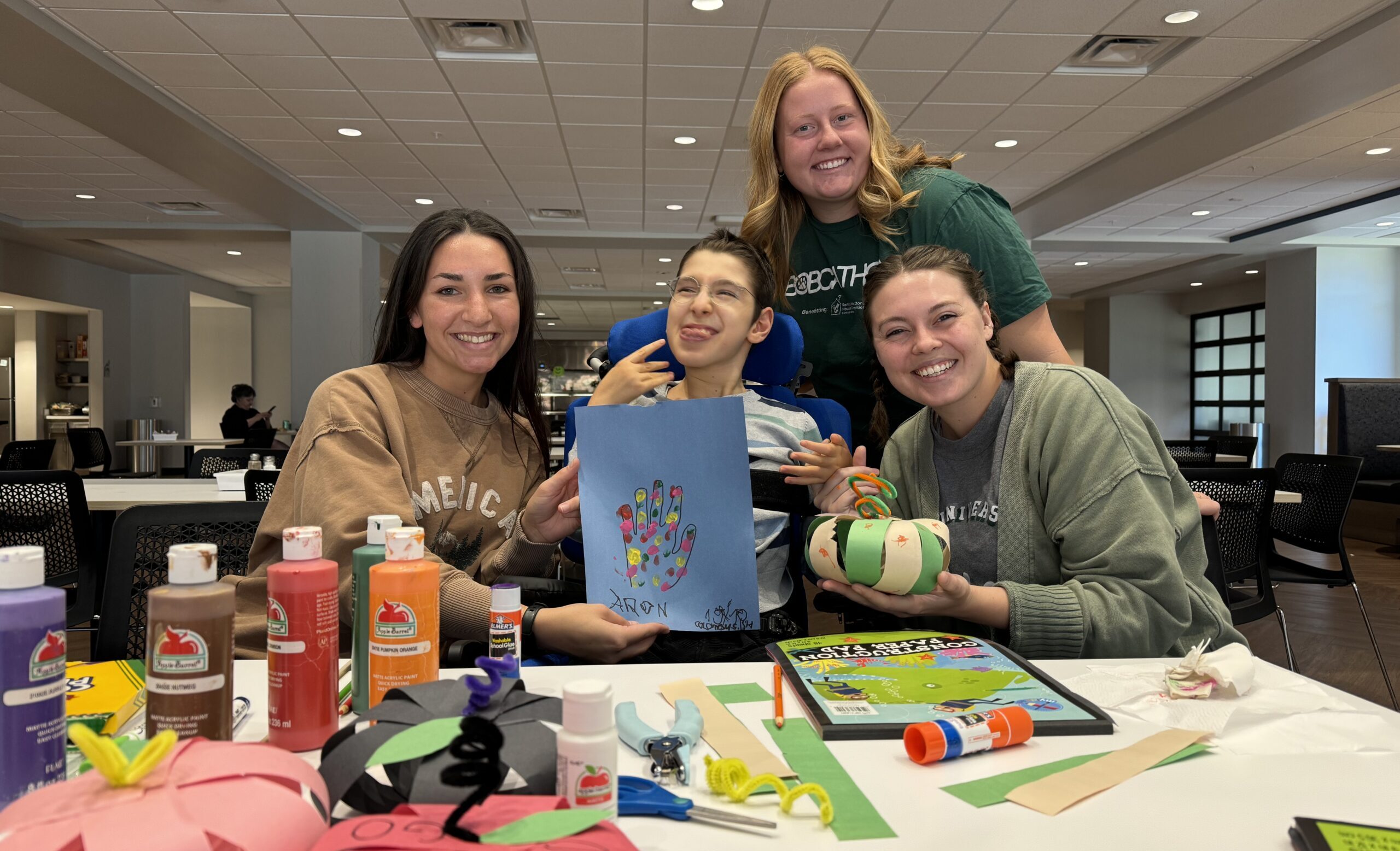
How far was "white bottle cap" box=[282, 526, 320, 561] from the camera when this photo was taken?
903 millimetres

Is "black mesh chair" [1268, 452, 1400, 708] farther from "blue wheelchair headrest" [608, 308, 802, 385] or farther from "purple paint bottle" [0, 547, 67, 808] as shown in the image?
"purple paint bottle" [0, 547, 67, 808]

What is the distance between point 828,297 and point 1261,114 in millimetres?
6058

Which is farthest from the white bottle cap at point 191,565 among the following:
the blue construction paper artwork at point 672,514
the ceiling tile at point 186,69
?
the ceiling tile at point 186,69

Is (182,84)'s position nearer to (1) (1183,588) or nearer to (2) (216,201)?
(2) (216,201)

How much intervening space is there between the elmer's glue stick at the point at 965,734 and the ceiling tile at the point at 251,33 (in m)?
5.61

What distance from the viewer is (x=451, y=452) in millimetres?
1700

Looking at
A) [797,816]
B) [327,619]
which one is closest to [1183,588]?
[797,816]

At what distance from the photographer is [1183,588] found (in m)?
1.34

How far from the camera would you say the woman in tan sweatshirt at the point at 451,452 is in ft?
4.56

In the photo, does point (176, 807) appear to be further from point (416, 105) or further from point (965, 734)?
point (416, 105)

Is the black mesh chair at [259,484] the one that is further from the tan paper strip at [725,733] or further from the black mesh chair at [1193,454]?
the black mesh chair at [1193,454]

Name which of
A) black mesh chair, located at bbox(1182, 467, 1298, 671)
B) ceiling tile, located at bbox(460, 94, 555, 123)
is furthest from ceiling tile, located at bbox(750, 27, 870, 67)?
black mesh chair, located at bbox(1182, 467, 1298, 671)

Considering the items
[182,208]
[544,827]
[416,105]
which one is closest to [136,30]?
[416,105]

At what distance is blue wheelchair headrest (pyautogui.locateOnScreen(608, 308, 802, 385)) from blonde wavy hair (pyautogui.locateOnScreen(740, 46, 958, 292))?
0.66 feet
